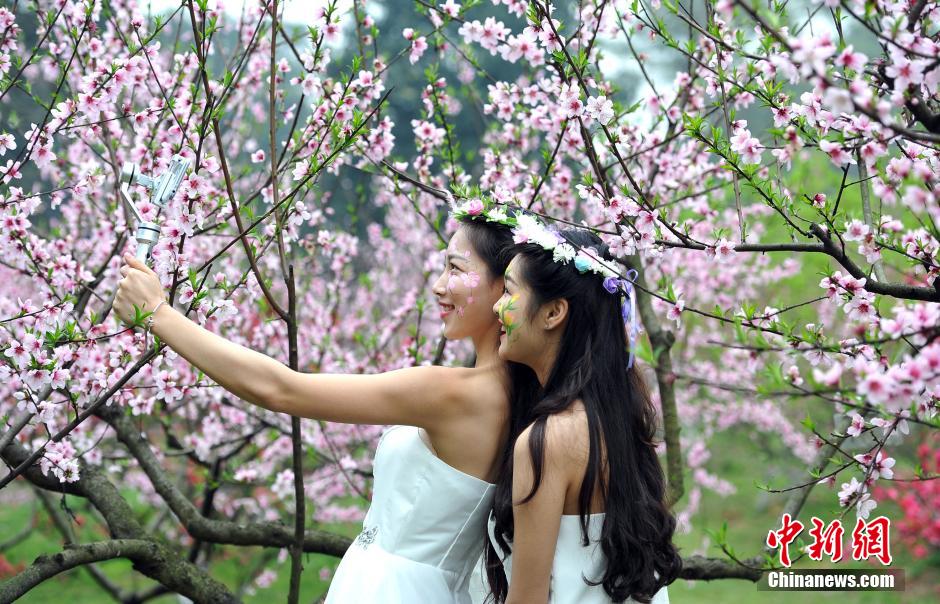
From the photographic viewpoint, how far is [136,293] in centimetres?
195

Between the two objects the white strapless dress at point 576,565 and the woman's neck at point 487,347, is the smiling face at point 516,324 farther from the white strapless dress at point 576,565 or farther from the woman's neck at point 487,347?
the white strapless dress at point 576,565

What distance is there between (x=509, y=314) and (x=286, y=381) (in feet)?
1.82

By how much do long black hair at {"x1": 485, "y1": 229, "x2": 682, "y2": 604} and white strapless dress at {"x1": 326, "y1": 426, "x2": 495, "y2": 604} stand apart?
10 cm

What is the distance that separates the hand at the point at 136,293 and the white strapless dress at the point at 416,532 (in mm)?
743

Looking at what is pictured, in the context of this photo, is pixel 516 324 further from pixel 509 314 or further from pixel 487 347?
pixel 487 347

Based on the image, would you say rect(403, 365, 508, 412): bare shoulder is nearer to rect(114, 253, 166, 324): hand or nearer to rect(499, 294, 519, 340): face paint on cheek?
rect(499, 294, 519, 340): face paint on cheek

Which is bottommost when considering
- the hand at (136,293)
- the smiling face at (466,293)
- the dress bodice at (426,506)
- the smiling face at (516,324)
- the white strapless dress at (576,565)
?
the white strapless dress at (576,565)

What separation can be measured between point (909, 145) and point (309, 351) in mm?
3949

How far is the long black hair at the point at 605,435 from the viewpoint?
2043 mm

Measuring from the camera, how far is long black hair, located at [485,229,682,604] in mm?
2043

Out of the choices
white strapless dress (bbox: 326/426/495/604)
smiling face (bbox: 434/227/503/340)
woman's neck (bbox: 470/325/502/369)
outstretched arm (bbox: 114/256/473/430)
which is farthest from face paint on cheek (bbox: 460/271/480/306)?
white strapless dress (bbox: 326/426/495/604)

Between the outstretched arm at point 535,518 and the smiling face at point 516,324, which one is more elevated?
the smiling face at point 516,324

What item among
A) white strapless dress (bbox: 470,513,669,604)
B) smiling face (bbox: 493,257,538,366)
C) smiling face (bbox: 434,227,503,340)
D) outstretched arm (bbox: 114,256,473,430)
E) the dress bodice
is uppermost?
smiling face (bbox: 434,227,503,340)

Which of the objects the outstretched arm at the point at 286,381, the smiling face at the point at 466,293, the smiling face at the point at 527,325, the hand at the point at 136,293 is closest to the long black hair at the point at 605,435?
the smiling face at the point at 527,325
